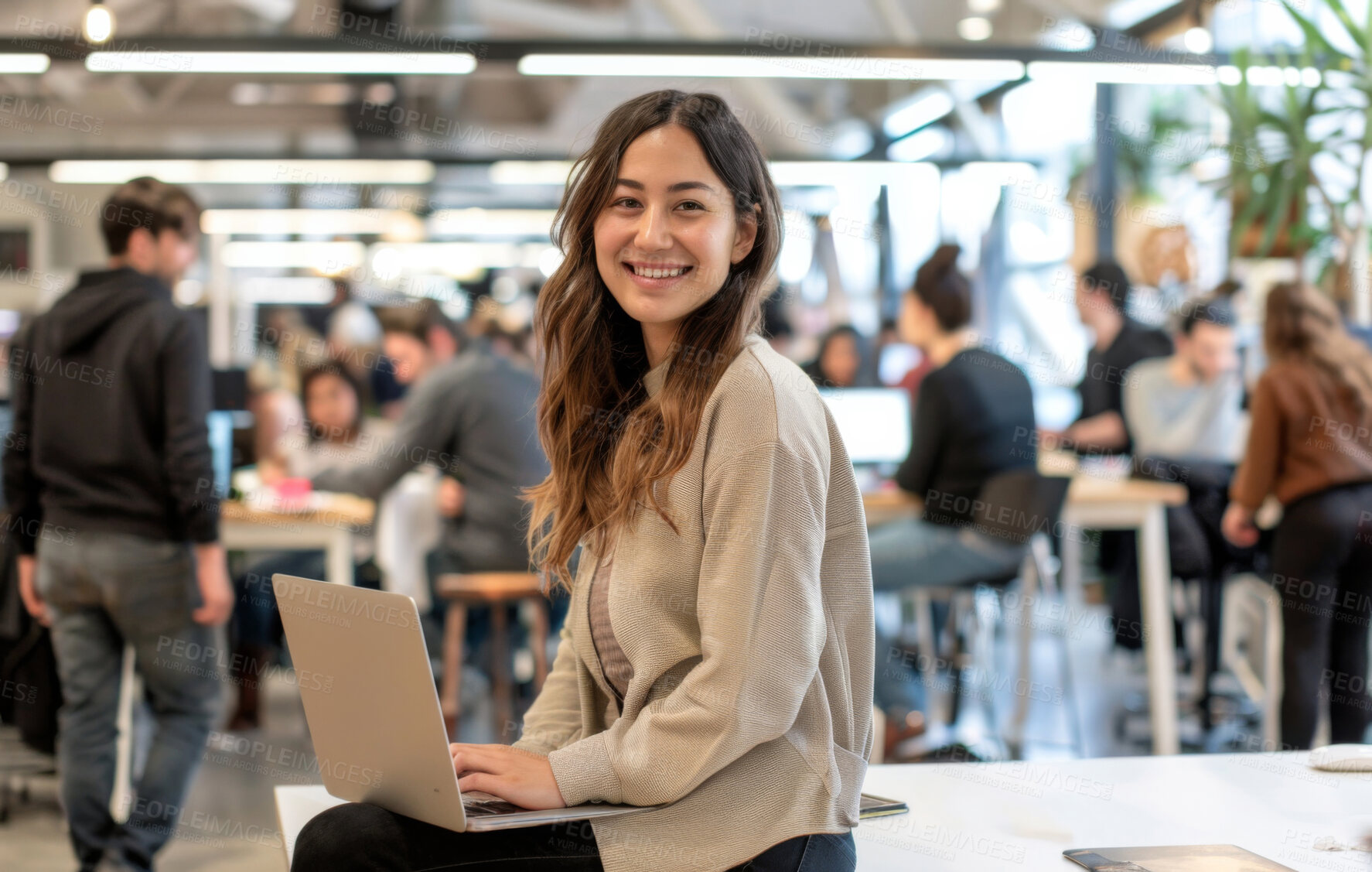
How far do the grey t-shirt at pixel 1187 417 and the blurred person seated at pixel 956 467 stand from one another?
1.10 m

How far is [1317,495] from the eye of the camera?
3.48m

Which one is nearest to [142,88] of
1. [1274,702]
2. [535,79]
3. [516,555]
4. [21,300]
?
[21,300]

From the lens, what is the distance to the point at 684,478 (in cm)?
135

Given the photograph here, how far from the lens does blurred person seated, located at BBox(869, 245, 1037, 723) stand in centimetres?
377

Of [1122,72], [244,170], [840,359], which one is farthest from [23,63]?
[1122,72]

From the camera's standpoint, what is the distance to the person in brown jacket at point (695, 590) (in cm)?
129

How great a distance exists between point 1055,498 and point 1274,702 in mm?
959

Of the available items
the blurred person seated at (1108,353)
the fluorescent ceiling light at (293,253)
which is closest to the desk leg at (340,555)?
the blurred person seated at (1108,353)

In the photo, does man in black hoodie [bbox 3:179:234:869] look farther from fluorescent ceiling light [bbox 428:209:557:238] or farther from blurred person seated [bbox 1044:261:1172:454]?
fluorescent ceiling light [bbox 428:209:557:238]

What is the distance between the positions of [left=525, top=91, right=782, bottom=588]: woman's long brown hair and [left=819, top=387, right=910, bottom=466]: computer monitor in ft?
10.3

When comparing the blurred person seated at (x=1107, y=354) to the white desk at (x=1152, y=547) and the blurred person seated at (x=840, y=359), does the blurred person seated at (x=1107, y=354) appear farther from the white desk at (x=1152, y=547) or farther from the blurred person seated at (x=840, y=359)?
the blurred person seated at (x=840, y=359)

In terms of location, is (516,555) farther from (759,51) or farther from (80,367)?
(759,51)

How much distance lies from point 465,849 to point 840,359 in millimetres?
5323

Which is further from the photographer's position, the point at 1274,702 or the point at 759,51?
the point at 759,51
